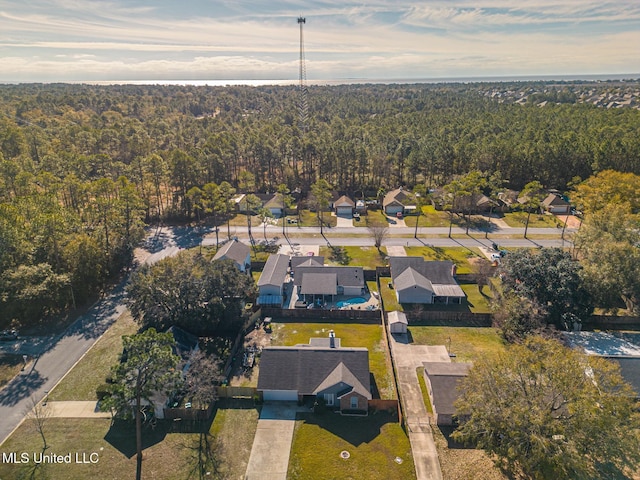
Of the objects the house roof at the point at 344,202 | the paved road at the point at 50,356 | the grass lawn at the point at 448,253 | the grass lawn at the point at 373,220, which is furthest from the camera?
the house roof at the point at 344,202

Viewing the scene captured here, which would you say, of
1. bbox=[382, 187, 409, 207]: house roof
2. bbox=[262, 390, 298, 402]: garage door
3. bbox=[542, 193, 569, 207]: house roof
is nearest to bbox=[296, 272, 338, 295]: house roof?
bbox=[262, 390, 298, 402]: garage door

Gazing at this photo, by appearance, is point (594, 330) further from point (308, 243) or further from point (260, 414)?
point (308, 243)

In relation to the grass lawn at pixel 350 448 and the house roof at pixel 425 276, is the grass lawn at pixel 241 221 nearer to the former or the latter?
the house roof at pixel 425 276

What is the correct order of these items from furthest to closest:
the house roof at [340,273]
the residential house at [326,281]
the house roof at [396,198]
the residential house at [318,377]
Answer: the house roof at [396,198], the house roof at [340,273], the residential house at [326,281], the residential house at [318,377]

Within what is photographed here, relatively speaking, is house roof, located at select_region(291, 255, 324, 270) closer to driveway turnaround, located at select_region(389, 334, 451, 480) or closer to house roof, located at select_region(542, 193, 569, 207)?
driveway turnaround, located at select_region(389, 334, 451, 480)

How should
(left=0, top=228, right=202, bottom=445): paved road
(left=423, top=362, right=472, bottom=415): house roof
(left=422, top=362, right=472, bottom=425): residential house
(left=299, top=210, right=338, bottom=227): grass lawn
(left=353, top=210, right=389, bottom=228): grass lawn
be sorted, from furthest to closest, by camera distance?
1. (left=299, top=210, right=338, bottom=227): grass lawn
2. (left=353, top=210, right=389, bottom=228): grass lawn
3. (left=0, top=228, right=202, bottom=445): paved road
4. (left=423, top=362, right=472, bottom=415): house roof
5. (left=422, top=362, right=472, bottom=425): residential house

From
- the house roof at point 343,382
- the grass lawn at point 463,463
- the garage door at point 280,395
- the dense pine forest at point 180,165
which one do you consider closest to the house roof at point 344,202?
the dense pine forest at point 180,165

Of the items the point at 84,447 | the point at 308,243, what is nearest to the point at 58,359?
the point at 84,447

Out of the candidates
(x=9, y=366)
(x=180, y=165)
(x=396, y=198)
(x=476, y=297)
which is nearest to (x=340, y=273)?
(x=476, y=297)
